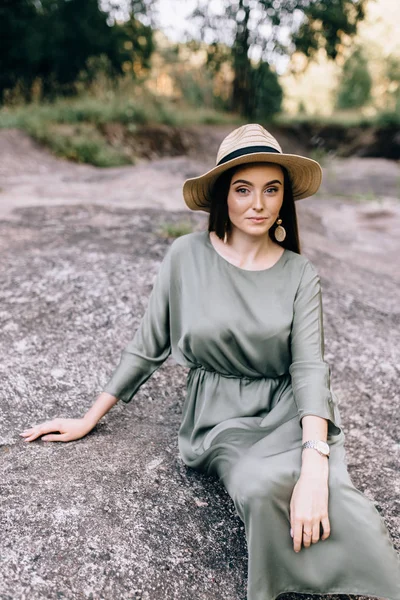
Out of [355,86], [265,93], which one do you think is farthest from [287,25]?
[355,86]

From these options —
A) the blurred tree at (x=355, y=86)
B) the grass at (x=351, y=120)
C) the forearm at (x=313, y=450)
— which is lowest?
the forearm at (x=313, y=450)

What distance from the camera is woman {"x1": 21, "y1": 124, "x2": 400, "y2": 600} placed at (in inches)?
66.6

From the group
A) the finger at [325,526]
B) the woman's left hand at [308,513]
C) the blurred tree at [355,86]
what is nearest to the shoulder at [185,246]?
the woman's left hand at [308,513]

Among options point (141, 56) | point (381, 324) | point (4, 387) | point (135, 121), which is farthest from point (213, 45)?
point (4, 387)

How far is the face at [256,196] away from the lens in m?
2.08

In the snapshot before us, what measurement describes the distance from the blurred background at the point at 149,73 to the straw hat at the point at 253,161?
277 inches

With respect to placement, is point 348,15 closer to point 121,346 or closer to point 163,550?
point 121,346

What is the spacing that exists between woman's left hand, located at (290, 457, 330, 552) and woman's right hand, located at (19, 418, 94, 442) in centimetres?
93

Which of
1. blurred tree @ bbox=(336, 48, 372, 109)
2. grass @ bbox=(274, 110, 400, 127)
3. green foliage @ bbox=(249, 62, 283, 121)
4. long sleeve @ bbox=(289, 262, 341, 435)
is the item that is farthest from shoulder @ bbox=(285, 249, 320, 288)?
blurred tree @ bbox=(336, 48, 372, 109)

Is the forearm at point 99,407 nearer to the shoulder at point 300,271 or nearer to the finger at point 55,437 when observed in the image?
the finger at point 55,437

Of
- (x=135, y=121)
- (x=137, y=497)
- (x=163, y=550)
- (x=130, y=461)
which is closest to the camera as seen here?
(x=163, y=550)

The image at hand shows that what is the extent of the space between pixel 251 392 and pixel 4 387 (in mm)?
1192

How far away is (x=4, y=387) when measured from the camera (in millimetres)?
2668

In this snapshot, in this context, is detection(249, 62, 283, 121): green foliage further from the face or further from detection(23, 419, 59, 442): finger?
detection(23, 419, 59, 442): finger
